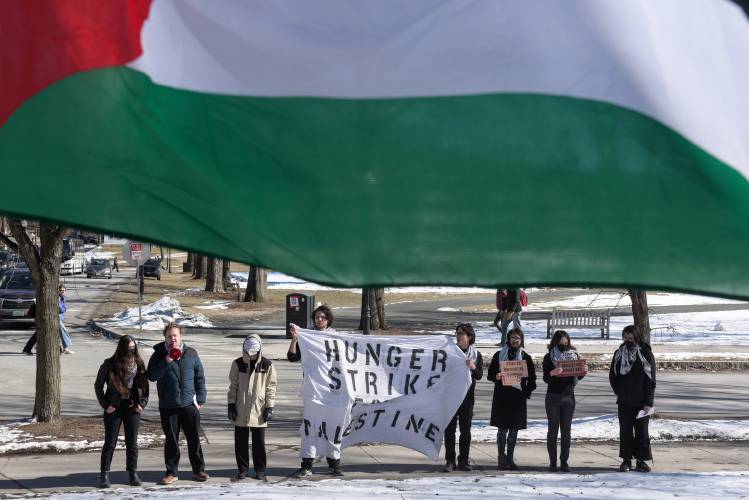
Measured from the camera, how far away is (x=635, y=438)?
42.2 feet

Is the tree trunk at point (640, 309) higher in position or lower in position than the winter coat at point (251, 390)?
higher

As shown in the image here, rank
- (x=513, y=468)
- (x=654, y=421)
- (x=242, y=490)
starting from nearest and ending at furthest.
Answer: (x=242, y=490) → (x=513, y=468) → (x=654, y=421)

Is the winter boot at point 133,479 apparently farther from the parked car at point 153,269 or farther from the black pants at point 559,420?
the parked car at point 153,269

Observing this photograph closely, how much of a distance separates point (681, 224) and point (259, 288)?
132 feet

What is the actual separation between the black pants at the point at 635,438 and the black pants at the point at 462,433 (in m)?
1.63

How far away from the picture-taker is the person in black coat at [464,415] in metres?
12.9

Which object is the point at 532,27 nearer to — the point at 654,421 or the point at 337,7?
the point at 337,7

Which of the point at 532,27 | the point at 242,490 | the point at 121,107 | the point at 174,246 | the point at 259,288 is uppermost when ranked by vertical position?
the point at 259,288

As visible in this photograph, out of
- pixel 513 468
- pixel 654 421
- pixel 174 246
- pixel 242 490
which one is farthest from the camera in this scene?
pixel 654 421

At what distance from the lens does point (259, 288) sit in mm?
43188

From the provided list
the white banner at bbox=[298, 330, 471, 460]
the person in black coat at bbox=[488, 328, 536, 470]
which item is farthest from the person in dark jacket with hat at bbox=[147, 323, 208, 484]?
the person in black coat at bbox=[488, 328, 536, 470]

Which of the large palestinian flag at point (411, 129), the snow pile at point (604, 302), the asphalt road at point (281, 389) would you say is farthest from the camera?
the snow pile at point (604, 302)

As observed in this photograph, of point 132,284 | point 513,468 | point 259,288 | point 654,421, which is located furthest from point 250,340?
point 132,284

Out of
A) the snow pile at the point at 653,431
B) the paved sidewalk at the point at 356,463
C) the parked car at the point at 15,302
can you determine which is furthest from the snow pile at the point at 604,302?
the paved sidewalk at the point at 356,463
